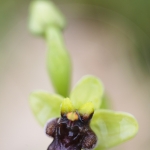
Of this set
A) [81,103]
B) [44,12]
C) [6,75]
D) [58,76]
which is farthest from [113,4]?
[81,103]

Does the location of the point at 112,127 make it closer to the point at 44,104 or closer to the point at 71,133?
the point at 71,133

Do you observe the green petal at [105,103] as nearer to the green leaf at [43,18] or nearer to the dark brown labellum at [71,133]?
the dark brown labellum at [71,133]

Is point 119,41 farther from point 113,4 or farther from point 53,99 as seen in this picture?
point 53,99

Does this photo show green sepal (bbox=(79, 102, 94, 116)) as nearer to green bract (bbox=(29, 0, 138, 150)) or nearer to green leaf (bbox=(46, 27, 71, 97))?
green bract (bbox=(29, 0, 138, 150))

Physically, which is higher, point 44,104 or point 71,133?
point 44,104

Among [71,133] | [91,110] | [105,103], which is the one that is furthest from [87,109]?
[105,103]

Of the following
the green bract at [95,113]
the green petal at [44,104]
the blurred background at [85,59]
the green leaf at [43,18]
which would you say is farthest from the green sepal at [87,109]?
the blurred background at [85,59]
